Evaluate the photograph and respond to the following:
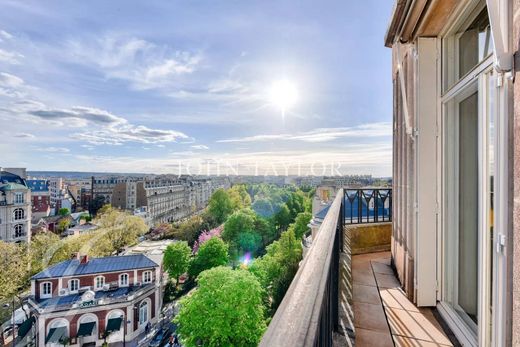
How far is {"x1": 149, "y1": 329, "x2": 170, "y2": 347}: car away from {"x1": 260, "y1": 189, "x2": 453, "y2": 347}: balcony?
13195 mm

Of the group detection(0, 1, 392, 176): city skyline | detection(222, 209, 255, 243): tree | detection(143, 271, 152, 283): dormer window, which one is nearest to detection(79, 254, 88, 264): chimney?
detection(143, 271, 152, 283): dormer window

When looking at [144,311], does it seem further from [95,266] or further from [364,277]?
[364,277]

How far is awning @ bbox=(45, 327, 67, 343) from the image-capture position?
1065 cm

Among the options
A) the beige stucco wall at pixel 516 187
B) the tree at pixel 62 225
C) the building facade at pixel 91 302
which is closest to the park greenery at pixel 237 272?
the beige stucco wall at pixel 516 187

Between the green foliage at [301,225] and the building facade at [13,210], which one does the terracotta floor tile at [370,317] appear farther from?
the building facade at [13,210]

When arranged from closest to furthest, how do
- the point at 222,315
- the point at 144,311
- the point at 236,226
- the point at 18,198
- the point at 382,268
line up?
the point at 382,268, the point at 222,315, the point at 144,311, the point at 18,198, the point at 236,226

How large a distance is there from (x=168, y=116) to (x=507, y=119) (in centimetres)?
3078

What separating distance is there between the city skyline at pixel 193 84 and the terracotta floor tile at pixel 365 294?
153 cm

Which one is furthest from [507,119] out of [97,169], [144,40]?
[97,169]

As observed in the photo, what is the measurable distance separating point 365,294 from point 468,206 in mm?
950

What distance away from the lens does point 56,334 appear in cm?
1066

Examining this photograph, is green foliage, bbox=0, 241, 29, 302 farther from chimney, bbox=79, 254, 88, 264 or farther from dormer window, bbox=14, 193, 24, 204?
dormer window, bbox=14, 193, 24, 204

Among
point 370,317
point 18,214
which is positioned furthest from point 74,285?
point 370,317

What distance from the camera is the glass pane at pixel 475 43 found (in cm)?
113
